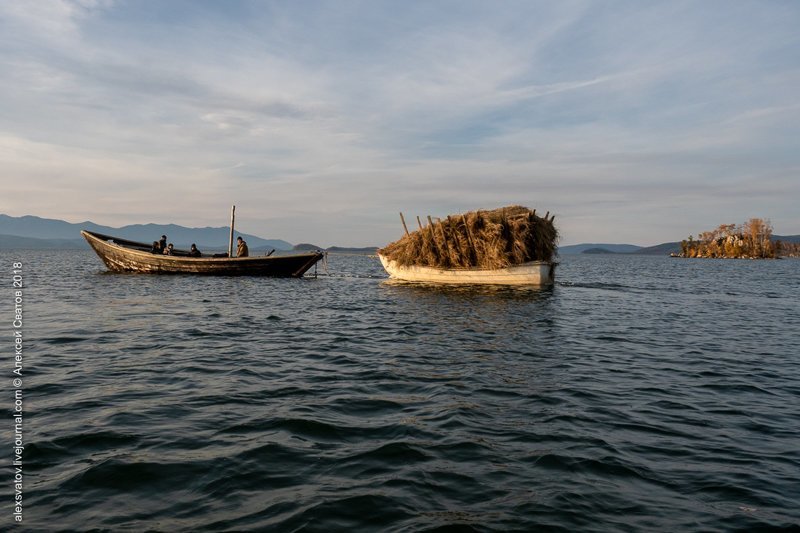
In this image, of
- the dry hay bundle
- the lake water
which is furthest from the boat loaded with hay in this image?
the lake water

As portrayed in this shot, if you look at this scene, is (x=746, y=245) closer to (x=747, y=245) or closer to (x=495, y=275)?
(x=747, y=245)

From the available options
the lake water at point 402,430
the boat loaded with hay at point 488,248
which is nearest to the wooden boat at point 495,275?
the boat loaded with hay at point 488,248

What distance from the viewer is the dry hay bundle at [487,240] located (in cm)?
2823

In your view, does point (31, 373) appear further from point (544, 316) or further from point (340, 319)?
point (544, 316)

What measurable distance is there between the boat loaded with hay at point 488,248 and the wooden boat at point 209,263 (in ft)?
30.5

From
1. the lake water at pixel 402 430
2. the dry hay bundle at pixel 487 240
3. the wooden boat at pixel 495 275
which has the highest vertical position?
the dry hay bundle at pixel 487 240

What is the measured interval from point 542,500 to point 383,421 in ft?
8.77

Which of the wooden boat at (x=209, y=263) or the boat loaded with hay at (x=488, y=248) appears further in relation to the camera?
the wooden boat at (x=209, y=263)

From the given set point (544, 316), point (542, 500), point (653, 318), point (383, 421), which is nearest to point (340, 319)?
point (544, 316)

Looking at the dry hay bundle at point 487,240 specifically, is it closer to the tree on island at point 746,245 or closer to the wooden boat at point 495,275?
the wooden boat at point 495,275

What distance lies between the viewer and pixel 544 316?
18.1m

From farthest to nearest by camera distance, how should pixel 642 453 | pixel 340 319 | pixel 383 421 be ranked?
1. pixel 340 319
2. pixel 383 421
3. pixel 642 453

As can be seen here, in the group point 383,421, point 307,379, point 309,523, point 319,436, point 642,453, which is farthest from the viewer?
point 307,379

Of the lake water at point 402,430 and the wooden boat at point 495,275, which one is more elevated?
the wooden boat at point 495,275
